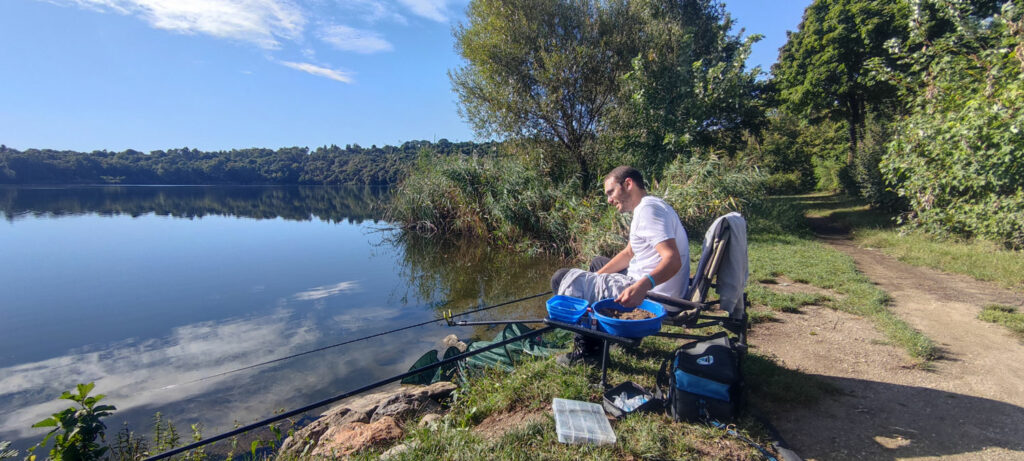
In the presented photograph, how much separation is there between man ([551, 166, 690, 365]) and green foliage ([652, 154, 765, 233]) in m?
6.57

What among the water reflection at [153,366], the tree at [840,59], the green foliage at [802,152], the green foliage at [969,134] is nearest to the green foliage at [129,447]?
the water reflection at [153,366]

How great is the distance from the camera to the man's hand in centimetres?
263

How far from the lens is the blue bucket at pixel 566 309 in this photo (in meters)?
2.79

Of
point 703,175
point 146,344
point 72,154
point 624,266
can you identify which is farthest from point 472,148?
point 72,154

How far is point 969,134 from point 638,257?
6868 millimetres

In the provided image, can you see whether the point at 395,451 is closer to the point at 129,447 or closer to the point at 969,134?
the point at 129,447

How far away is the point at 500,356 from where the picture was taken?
158 inches

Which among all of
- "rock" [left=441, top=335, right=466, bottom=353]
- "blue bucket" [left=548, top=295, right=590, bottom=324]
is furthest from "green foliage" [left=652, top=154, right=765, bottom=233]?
"blue bucket" [left=548, top=295, right=590, bottom=324]

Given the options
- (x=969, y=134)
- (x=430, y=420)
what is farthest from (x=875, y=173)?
(x=430, y=420)

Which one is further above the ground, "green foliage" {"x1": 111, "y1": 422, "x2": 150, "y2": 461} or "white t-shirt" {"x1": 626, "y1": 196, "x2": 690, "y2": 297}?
"white t-shirt" {"x1": 626, "y1": 196, "x2": 690, "y2": 297}

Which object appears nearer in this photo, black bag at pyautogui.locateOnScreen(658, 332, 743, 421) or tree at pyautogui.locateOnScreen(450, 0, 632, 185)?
black bag at pyautogui.locateOnScreen(658, 332, 743, 421)

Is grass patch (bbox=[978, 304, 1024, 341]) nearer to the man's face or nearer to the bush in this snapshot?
the man's face

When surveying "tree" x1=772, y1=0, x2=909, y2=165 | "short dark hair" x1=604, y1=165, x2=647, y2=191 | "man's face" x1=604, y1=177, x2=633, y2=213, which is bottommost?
"man's face" x1=604, y1=177, x2=633, y2=213

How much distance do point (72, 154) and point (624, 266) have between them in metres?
74.1
